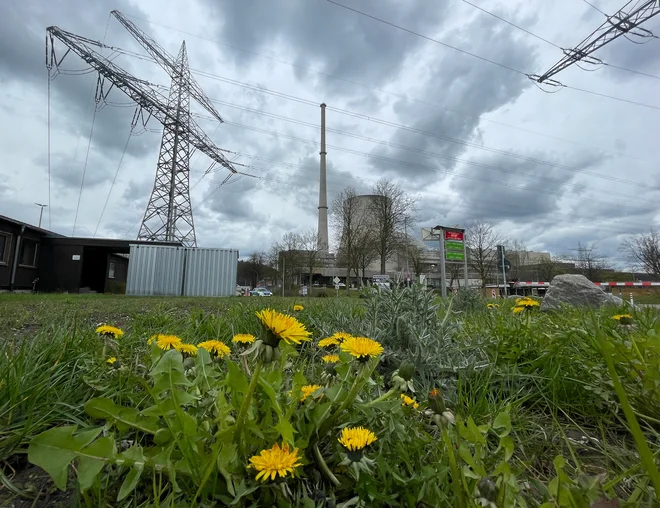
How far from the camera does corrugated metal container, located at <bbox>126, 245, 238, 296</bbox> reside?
47.7 ft

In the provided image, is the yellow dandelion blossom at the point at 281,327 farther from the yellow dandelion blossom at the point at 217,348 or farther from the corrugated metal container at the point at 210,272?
the corrugated metal container at the point at 210,272

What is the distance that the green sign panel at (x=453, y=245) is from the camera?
11859 mm

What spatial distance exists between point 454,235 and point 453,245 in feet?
1.23

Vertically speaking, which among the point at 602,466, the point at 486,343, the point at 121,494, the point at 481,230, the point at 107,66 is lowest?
the point at 602,466

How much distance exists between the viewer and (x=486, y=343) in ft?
6.11

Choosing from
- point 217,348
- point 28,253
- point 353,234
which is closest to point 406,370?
point 217,348

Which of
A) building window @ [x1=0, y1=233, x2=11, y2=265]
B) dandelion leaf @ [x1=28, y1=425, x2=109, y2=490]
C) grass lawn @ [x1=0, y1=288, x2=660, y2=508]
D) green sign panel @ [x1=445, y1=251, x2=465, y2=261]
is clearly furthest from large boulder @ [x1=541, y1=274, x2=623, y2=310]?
building window @ [x1=0, y1=233, x2=11, y2=265]

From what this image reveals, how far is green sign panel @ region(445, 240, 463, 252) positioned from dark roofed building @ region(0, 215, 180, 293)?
13181 millimetres

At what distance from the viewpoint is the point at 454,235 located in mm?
12102

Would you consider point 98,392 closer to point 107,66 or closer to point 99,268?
point 99,268

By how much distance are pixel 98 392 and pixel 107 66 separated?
97.7ft

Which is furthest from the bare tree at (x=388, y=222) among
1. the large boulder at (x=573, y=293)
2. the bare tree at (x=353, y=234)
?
the large boulder at (x=573, y=293)

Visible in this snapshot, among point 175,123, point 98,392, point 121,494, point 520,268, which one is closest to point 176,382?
point 121,494

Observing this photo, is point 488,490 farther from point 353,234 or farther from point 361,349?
point 353,234
